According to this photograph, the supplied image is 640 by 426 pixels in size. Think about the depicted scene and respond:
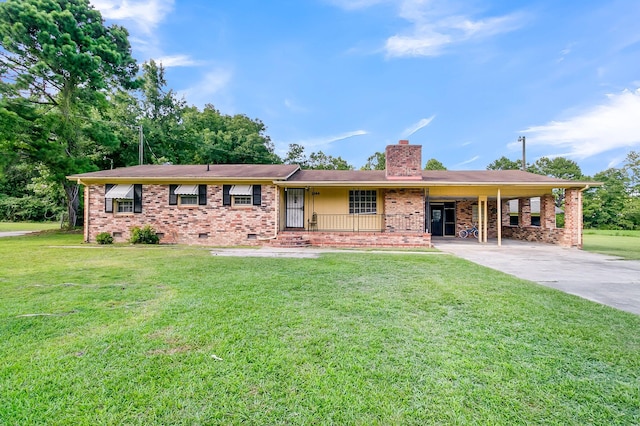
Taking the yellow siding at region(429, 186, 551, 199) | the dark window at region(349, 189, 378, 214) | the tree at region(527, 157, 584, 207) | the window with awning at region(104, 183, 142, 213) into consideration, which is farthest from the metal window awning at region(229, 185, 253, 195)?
the tree at region(527, 157, 584, 207)

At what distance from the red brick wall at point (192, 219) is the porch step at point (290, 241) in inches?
29.3

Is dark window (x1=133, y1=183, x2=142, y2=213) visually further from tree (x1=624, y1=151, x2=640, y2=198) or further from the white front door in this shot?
tree (x1=624, y1=151, x2=640, y2=198)

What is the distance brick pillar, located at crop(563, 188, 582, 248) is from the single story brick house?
34mm

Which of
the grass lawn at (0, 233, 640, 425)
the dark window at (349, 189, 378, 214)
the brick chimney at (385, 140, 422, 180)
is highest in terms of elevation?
the brick chimney at (385, 140, 422, 180)

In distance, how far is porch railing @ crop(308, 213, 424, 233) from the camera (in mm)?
13289

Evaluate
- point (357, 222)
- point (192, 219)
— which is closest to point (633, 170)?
point (357, 222)

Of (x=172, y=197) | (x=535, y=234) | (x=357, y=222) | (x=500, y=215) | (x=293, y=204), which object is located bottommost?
(x=535, y=234)

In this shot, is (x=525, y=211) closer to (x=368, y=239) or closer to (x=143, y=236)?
(x=368, y=239)

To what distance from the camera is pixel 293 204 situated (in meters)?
14.2

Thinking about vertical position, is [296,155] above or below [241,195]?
above

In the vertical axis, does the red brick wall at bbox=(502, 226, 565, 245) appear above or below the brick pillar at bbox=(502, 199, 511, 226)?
below

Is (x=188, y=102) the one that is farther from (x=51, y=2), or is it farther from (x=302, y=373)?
(x=302, y=373)

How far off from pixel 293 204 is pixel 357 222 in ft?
10.6

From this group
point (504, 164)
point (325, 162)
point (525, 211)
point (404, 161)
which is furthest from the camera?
point (504, 164)
